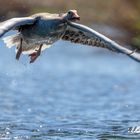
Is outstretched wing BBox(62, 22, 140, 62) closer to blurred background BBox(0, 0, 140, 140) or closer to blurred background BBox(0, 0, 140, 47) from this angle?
blurred background BBox(0, 0, 140, 140)

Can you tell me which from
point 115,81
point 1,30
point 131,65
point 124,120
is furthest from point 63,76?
point 1,30

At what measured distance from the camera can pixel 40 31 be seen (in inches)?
515

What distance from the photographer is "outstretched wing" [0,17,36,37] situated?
37.0 feet

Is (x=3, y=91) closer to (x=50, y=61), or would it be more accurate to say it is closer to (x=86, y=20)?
(x=50, y=61)

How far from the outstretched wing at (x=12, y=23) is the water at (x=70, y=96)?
151cm

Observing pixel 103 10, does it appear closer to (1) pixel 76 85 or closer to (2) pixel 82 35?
A: (1) pixel 76 85

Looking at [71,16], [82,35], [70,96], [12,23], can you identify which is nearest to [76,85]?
[70,96]

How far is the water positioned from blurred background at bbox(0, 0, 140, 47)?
49.7 inches

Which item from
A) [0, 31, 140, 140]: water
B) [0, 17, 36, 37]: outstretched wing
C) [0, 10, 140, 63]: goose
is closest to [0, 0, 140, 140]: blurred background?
[0, 31, 140, 140]: water

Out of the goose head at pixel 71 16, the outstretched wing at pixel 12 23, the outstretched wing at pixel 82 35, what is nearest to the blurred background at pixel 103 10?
the outstretched wing at pixel 82 35

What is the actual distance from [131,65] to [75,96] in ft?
17.8

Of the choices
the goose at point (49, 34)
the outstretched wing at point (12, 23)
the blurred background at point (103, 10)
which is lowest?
the outstretched wing at point (12, 23)

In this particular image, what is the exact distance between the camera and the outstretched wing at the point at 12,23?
11281 mm

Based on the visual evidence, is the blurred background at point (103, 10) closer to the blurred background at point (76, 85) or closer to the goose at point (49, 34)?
the blurred background at point (76, 85)
